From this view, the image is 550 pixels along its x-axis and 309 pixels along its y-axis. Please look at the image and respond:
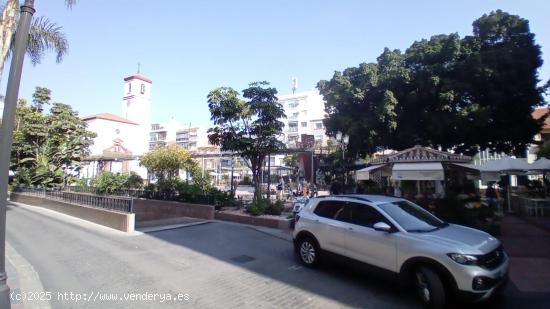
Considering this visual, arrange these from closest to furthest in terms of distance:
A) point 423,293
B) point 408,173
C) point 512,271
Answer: point 423,293, point 512,271, point 408,173

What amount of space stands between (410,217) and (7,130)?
19.8ft

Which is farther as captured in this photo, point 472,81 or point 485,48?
point 485,48

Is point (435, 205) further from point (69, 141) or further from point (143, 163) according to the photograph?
point (69, 141)

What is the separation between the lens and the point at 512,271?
22.4 feet

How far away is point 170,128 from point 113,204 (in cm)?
9418

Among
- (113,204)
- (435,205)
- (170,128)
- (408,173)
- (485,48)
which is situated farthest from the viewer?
(170,128)

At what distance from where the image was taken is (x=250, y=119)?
15.1 m

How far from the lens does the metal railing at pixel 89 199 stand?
11531 millimetres

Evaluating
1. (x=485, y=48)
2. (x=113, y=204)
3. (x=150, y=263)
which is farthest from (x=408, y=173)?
(x=485, y=48)

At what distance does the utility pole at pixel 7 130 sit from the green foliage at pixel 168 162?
680 inches

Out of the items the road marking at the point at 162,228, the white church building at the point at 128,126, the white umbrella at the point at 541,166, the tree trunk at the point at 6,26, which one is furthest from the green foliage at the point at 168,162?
the white umbrella at the point at 541,166

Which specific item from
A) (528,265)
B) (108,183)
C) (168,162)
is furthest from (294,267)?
(168,162)

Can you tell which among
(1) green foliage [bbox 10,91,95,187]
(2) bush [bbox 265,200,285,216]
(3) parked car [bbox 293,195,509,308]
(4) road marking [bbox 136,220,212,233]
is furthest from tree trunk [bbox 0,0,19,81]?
(1) green foliage [bbox 10,91,95,187]

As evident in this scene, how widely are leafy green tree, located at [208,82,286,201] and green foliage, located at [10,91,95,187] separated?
14569mm
